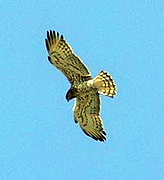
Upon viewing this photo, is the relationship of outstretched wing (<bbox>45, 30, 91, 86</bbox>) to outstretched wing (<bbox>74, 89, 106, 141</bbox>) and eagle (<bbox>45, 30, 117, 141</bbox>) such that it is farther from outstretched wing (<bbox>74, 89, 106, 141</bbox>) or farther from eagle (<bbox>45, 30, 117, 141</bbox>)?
outstretched wing (<bbox>74, 89, 106, 141</bbox>)

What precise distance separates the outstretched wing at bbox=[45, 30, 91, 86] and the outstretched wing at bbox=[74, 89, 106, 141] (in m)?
0.53

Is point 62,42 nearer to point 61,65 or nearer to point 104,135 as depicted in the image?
point 61,65

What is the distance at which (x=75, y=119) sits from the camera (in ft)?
77.5

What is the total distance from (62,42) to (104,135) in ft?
7.45

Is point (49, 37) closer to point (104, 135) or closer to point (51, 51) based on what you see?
point (51, 51)

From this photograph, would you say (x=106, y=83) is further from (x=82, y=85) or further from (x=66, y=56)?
(x=66, y=56)

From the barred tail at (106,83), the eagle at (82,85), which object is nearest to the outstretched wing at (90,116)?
the eagle at (82,85)

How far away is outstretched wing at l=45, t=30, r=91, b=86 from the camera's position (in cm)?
2305

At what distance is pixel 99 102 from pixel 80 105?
44cm

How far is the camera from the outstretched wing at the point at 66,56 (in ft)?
75.6

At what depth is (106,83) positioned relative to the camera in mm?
22859

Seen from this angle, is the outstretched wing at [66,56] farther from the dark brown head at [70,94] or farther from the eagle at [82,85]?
→ the dark brown head at [70,94]

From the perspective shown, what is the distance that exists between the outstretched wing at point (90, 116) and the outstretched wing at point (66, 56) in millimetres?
531

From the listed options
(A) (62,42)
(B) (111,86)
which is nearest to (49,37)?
(A) (62,42)
